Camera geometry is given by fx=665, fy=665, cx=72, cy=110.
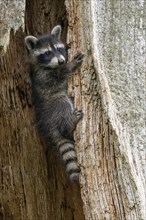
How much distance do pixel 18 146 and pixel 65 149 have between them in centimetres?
62

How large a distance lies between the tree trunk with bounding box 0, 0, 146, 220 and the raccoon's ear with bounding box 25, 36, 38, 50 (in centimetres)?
5

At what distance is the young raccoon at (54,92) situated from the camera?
4781 millimetres

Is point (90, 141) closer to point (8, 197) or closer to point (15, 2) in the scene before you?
point (8, 197)

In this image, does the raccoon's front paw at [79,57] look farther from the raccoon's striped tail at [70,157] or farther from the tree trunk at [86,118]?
the raccoon's striped tail at [70,157]

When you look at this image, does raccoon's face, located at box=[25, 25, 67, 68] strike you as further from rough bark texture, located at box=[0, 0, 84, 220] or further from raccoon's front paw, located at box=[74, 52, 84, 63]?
raccoon's front paw, located at box=[74, 52, 84, 63]

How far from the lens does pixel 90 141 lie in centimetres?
457

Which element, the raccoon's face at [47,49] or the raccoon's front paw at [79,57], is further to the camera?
the raccoon's face at [47,49]

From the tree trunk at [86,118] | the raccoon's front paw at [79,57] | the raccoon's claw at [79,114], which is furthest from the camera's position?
the raccoon's front paw at [79,57]

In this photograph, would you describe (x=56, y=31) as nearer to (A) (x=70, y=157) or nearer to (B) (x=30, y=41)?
(B) (x=30, y=41)

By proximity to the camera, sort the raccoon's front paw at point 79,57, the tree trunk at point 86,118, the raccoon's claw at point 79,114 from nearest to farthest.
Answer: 1. the tree trunk at point 86,118
2. the raccoon's claw at point 79,114
3. the raccoon's front paw at point 79,57

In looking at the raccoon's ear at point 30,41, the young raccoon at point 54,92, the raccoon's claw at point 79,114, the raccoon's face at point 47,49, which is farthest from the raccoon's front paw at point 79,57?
the raccoon's ear at point 30,41

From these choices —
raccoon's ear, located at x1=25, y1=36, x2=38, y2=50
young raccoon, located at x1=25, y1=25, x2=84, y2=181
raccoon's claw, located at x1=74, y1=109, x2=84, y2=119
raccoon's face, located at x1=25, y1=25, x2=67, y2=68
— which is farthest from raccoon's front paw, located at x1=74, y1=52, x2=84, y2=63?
raccoon's ear, located at x1=25, y1=36, x2=38, y2=50

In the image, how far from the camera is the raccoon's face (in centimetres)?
520

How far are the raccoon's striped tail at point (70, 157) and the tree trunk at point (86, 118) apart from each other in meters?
0.06
